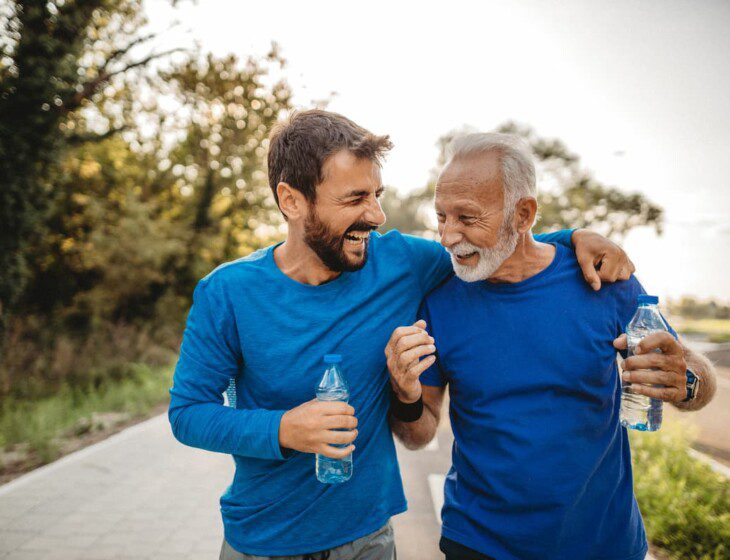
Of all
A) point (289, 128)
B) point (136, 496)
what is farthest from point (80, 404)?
point (289, 128)

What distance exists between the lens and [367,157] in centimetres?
212

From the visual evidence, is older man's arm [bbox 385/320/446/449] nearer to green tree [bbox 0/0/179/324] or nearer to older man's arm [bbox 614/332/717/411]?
older man's arm [bbox 614/332/717/411]

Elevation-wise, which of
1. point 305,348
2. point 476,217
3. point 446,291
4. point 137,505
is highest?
point 476,217

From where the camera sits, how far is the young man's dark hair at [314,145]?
2100 mm

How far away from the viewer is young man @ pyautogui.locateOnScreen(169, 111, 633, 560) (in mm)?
1822

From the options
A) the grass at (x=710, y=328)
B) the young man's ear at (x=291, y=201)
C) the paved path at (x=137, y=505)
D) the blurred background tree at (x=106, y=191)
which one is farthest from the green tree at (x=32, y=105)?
the grass at (x=710, y=328)

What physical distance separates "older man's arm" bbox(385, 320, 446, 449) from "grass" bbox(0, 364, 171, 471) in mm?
Result: 6150

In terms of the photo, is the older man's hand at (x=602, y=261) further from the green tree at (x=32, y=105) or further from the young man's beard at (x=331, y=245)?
the green tree at (x=32, y=105)

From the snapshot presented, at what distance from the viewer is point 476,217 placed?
7.07 feet

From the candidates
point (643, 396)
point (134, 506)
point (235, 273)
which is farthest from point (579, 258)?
point (134, 506)

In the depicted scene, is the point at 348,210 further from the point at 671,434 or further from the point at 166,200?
the point at 166,200

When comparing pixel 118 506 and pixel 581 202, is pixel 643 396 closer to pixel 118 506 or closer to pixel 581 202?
pixel 118 506

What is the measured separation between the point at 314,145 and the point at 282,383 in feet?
3.16

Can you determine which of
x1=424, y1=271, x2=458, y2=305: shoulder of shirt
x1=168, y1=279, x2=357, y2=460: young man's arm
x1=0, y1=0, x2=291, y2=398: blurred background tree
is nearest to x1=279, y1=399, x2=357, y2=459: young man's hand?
x1=168, y1=279, x2=357, y2=460: young man's arm
